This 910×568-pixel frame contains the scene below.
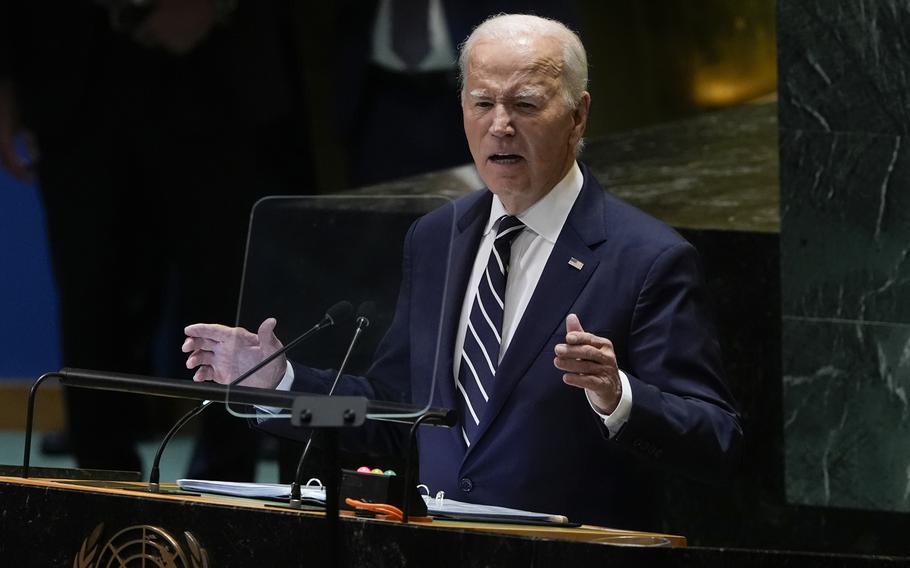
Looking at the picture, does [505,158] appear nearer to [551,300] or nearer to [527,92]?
[527,92]

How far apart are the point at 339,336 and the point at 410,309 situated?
13cm

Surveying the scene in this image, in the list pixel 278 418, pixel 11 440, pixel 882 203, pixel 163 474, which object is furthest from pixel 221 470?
pixel 278 418

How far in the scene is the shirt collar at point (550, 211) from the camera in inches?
131

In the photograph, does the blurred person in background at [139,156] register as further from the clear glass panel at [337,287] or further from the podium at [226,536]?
the podium at [226,536]

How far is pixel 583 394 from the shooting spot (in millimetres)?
3223

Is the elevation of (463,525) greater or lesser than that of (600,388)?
lesser

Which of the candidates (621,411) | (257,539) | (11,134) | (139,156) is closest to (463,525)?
(257,539)

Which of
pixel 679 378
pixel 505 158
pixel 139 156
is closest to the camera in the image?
pixel 679 378

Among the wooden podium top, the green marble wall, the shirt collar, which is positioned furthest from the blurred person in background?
the wooden podium top

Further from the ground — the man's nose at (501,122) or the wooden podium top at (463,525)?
the man's nose at (501,122)

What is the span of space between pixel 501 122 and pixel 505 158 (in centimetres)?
8

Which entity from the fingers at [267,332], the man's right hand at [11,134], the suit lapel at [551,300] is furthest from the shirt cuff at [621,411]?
the man's right hand at [11,134]

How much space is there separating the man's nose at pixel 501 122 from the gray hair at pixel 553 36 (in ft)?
0.45

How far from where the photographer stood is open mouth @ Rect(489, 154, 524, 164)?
331 centimetres
